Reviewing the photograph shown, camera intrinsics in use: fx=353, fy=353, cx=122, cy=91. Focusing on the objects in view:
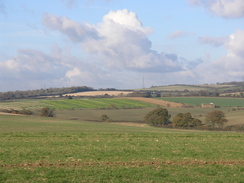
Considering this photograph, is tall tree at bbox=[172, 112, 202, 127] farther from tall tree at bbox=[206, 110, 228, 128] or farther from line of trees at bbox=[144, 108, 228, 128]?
tall tree at bbox=[206, 110, 228, 128]

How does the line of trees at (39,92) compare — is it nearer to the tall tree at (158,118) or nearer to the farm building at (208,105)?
the farm building at (208,105)

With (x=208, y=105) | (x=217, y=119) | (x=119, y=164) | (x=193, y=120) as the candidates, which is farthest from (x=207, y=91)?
(x=119, y=164)

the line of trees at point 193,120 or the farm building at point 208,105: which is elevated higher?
the farm building at point 208,105

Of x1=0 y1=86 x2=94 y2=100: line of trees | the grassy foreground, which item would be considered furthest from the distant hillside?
the grassy foreground

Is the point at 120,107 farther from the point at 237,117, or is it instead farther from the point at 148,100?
the point at 237,117

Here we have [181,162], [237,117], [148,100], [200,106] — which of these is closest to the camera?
[181,162]

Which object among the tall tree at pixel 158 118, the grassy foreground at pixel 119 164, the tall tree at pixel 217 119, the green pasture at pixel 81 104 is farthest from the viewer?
the green pasture at pixel 81 104

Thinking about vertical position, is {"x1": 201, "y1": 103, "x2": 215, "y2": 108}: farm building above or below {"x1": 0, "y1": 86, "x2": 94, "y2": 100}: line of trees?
below

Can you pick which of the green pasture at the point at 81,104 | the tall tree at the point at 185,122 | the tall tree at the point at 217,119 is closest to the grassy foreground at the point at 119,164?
the tall tree at the point at 185,122

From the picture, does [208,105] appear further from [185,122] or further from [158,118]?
[185,122]

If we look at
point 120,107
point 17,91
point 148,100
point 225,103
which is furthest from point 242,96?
point 17,91

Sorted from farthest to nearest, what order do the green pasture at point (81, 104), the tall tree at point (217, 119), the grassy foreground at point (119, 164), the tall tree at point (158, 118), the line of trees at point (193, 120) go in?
the green pasture at point (81, 104), the tall tree at point (158, 118), the tall tree at point (217, 119), the line of trees at point (193, 120), the grassy foreground at point (119, 164)

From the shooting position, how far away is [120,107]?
113 metres

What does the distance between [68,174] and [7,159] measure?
427 cm
